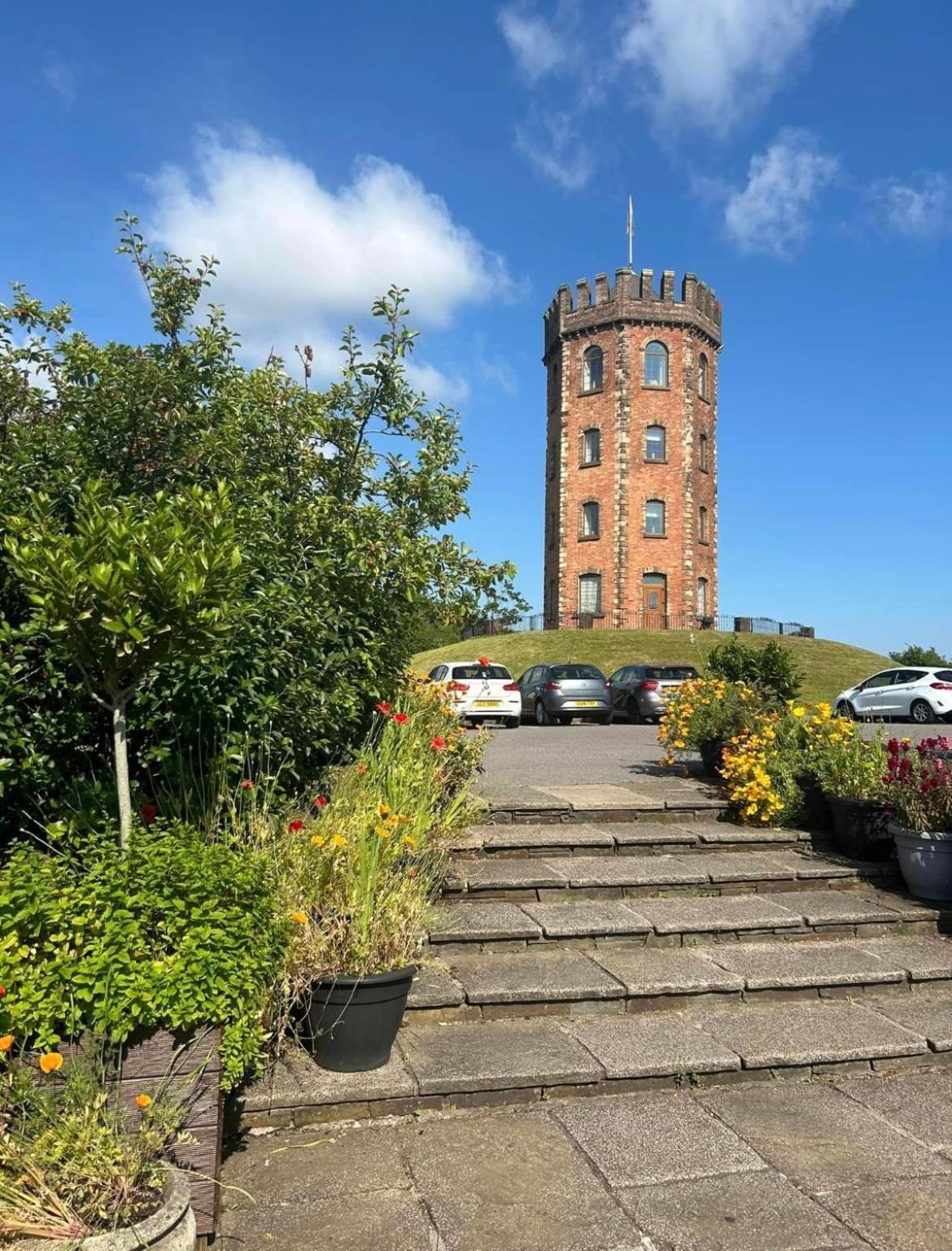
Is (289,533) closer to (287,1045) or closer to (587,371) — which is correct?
(287,1045)

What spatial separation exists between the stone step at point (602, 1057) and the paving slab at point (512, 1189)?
17 centimetres

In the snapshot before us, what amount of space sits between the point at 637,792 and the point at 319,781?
3564 millimetres

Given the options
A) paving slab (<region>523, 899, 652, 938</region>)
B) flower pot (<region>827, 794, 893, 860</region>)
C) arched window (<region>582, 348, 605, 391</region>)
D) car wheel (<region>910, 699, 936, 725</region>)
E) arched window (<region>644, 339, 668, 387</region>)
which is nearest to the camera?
paving slab (<region>523, 899, 652, 938</region>)

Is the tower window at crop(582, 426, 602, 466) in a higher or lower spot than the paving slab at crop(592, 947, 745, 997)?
higher

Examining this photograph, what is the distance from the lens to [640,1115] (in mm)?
3473

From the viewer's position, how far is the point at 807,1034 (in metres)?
4.07

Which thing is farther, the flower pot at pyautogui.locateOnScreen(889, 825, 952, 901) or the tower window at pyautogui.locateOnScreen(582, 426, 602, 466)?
the tower window at pyautogui.locateOnScreen(582, 426, 602, 466)

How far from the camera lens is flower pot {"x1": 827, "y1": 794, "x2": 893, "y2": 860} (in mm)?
6117

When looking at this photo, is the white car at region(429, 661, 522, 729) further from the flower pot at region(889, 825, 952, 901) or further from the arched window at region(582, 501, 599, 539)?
the arched window at region(582, 501, 599, 539)

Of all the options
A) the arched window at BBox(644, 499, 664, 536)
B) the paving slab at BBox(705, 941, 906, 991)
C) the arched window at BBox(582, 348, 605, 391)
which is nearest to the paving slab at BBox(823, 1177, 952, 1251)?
the paving slab at BBox(705, 941, 906, 991)

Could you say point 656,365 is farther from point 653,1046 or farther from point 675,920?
point 653,1046

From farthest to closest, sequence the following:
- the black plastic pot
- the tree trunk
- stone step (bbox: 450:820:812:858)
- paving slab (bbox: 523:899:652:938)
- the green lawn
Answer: the green lawn < stone step (bbox: 450:820:812:858) < paving slab (bbox: 523:899:652:938) < the black plastic pot < the tree trunk


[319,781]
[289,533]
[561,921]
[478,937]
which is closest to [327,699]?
[319,781]

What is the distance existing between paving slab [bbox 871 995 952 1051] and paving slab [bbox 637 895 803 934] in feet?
2.40
